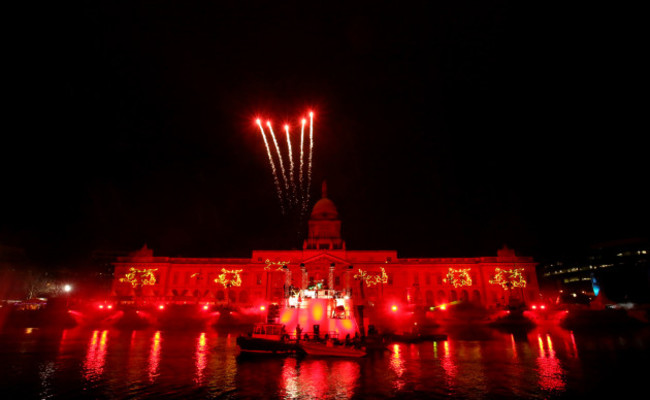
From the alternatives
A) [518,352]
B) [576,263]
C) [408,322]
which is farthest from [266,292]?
[576,263]

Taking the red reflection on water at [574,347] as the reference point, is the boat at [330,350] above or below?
above

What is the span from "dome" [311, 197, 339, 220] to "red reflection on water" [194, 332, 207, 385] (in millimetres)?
54726

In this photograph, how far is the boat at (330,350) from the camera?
2791 cm

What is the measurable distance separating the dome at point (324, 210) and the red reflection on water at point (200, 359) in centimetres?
5473

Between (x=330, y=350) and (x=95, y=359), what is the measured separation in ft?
58.5

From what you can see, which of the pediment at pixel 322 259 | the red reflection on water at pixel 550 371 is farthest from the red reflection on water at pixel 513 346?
the pediment at pixel 322 259

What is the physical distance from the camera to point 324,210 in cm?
9062

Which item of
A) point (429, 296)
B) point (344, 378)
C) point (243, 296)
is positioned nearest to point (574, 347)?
point (344, 378)

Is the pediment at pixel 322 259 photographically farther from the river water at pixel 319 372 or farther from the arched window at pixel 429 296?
the river water at pixel 319 372

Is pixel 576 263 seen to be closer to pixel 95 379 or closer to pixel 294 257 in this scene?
pixel 294 257

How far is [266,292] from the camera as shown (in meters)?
79.6

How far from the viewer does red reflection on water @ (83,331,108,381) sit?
22.1 meters

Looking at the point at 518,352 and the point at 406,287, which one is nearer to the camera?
the point at 518,352

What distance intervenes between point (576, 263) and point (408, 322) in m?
89.3
